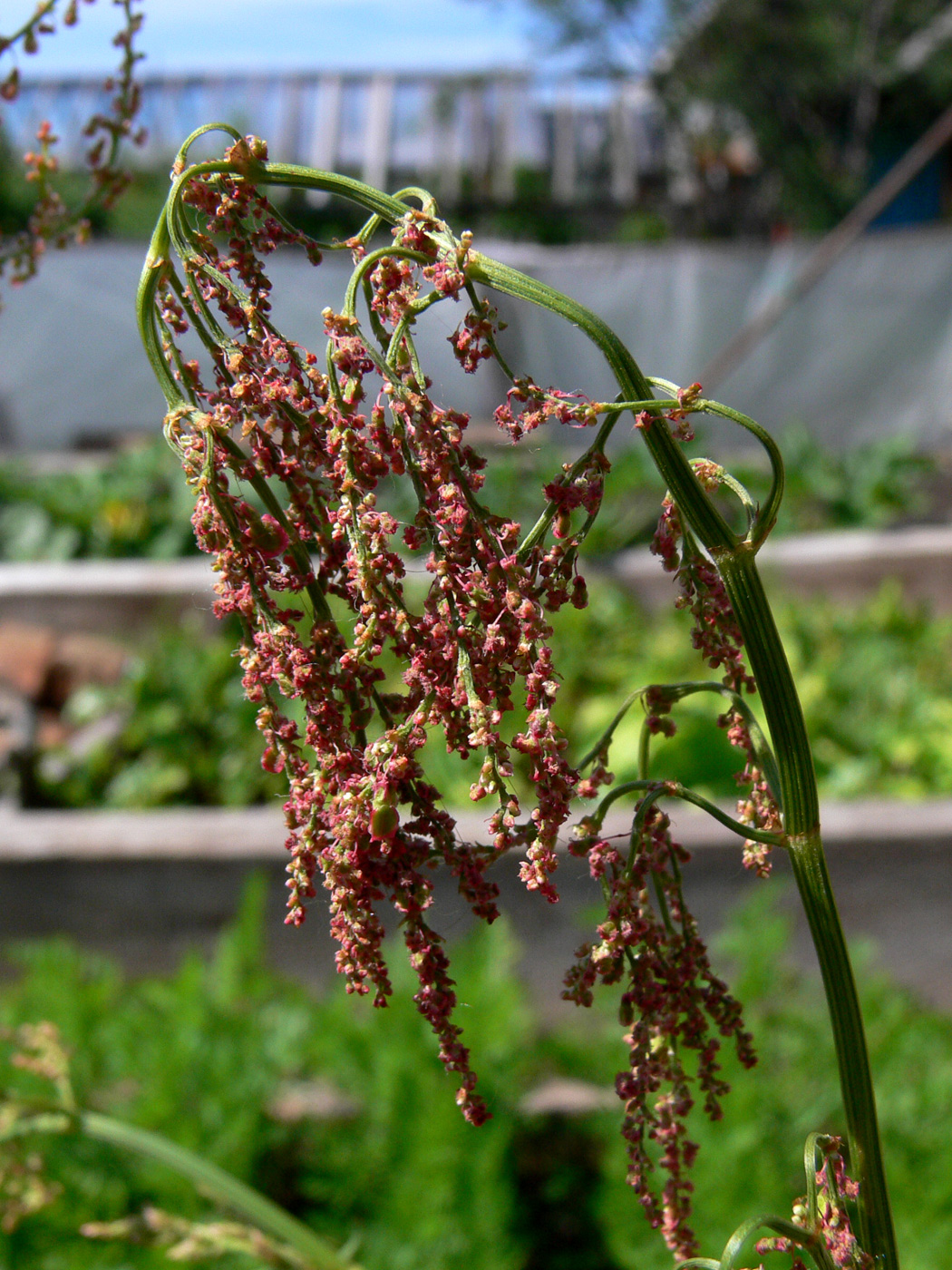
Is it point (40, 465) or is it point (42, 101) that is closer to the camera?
point (40, 465)

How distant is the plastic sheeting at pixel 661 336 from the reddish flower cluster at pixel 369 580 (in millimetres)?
5393

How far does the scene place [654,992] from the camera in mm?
477

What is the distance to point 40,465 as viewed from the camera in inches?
224

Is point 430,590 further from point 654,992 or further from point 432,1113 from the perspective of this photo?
point 432,1113

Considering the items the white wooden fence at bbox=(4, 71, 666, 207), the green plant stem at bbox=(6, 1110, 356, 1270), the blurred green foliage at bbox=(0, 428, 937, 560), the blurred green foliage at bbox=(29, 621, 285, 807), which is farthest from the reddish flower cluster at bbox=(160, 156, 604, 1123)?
the white wooden fence at bbox=(4, 71, 666, 207)

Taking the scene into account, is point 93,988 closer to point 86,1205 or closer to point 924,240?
point 86,1205

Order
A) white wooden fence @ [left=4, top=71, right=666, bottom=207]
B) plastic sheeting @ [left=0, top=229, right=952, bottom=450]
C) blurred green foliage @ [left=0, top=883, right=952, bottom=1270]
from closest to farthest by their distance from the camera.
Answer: blurred green foliage @ [left=0, top=883, right=952, bottom=1270], plastic sheeting @ [left=0, top=229, right=952, bottom=450], white wooden fence @ [left=4, top=71, right=666, bottom=207]

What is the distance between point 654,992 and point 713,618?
16 cm

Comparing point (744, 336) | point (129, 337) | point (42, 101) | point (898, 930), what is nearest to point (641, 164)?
point (42, 101)

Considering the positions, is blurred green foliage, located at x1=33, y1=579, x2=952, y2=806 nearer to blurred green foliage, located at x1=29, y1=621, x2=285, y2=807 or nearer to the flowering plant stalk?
blurred green foliage, located at x1=29, y1=621, x2=285, y2=807

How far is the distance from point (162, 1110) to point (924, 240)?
576 centimetres

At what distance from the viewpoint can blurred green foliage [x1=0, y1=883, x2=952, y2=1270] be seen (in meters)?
1.72

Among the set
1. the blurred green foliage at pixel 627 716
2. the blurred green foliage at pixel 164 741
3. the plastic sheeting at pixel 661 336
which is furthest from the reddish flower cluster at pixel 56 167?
the plastic sheeting at pixel 661 336

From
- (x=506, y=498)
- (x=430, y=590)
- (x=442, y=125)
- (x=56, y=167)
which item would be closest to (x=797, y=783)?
(x=430, y=590)
